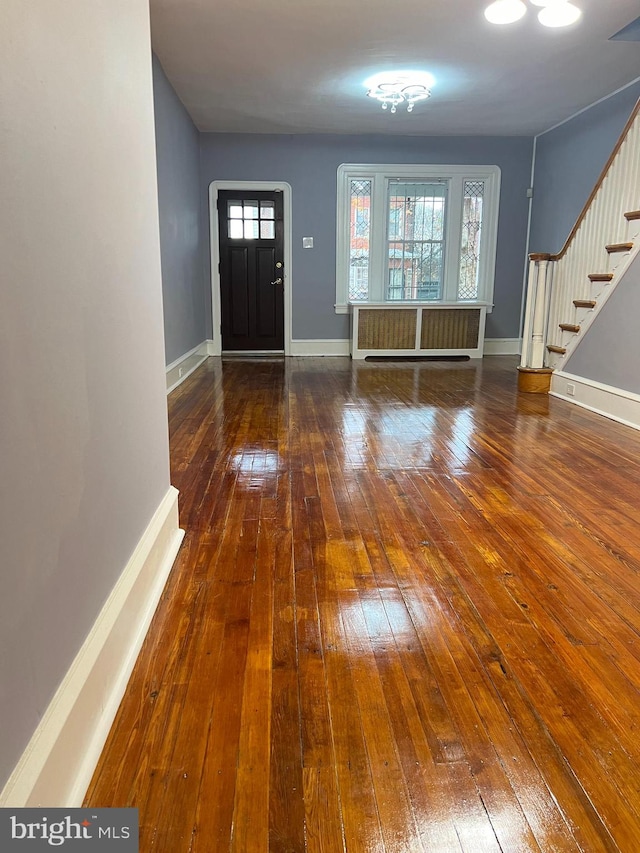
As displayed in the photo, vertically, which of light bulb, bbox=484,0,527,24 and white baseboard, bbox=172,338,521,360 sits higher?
light bulb, bbox=484,0,527,24

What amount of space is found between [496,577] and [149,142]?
186 centimetres

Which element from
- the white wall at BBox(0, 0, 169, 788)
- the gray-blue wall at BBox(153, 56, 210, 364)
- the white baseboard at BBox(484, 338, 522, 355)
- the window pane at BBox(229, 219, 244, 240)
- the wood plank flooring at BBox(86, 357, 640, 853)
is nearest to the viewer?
the white wall at BBox(0, 0, 169, 788)

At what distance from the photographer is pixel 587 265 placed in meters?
5.04

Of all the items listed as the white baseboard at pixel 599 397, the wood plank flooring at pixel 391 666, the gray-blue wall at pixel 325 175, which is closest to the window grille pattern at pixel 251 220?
the gray-blue wall at pixel 325 175

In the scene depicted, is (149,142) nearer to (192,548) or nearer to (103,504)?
(103,504)

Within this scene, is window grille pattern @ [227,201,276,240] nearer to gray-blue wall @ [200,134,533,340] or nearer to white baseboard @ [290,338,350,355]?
gray-blue wall @ [200,134,533,340]

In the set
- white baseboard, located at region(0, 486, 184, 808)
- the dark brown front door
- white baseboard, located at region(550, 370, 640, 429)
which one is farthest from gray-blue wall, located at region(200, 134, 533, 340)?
white baseboard, located at region(0, 486, 184, 808)

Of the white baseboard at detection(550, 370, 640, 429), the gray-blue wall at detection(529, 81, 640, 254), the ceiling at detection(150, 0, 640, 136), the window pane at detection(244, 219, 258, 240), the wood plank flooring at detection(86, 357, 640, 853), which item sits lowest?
the wood plank flooring at detection(86, 357, 640, 853)

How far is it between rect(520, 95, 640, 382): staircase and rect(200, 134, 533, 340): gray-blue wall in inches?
119

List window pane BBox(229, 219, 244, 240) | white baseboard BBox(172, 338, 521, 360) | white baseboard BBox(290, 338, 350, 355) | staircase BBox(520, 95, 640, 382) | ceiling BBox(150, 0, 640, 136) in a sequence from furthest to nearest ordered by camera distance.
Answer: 1. white baseboard BBox(290, 338, 350, 355)
2. white baseboard BBox(172, 338, 521, 360)
3. window pane BBox(229, 219, 244, 240)
4. staircase BBox(520, 95, 640, 382)
5. ceiling BBox(150, 0, 640, 136)

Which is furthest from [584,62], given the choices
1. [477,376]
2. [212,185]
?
[212,185]

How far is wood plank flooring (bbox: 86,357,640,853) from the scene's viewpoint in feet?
3.74

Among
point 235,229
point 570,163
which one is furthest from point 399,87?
point 235,229

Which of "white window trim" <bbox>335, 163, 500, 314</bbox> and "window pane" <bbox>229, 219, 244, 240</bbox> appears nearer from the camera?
"white window trim" <bbox>335, 163, 500, 314</bbox>
